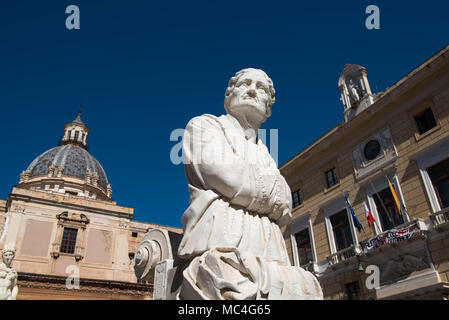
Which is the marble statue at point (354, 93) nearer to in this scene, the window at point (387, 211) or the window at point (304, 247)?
the window at point (387, 211)

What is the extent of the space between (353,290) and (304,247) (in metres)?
3.77

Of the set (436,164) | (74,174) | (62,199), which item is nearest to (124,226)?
(62,199)

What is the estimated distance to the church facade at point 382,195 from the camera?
13125mm

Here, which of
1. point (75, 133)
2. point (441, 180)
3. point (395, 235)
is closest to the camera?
point (441, 180)

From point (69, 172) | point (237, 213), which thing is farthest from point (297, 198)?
point (69, 172)

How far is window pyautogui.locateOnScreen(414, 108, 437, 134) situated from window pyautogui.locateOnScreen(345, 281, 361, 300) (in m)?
7.23

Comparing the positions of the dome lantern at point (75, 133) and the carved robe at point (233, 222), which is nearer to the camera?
the carved robe at point (233, 222)

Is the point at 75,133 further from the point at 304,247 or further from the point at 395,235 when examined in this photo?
the point at 395,235

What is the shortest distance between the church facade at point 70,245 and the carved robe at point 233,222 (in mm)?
24645

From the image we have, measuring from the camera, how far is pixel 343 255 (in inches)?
636

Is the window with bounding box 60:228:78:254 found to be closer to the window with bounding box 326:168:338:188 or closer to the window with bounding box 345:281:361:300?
the window with bounding box 326:168:338:188

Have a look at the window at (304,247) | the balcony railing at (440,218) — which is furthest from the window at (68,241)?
the balcony railing at (440,218)

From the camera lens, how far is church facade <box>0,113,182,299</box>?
28.5 metres

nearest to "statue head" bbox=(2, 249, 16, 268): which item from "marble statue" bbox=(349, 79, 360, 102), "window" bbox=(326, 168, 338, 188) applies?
"window" bbox=(326, 168, 338, 188)
